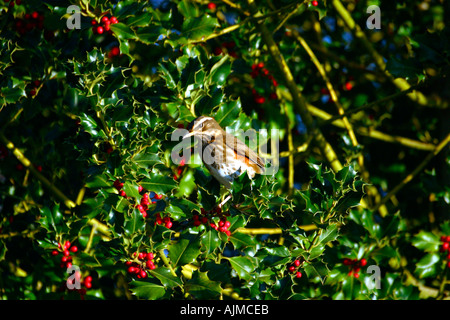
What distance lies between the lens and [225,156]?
3547mm

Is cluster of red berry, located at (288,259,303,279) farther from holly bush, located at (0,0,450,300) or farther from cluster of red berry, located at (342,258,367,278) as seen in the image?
cluster of red berry, located at (342,258,367,278)

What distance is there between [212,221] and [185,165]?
0.62 meters

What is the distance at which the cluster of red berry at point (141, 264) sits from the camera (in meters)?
2.29

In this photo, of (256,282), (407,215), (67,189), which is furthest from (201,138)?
(407,215)

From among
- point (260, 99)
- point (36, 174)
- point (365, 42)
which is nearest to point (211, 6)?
point (260, 99)

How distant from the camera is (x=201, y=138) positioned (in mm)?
3375

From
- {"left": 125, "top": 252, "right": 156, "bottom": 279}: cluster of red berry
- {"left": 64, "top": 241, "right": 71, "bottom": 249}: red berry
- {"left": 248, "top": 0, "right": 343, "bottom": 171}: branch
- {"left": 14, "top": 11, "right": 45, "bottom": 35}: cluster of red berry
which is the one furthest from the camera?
{"left": 248, "top": 0, "right": 343, "bottom": 171}: branch

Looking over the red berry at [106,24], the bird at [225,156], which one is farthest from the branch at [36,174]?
the red berry at [106,24]

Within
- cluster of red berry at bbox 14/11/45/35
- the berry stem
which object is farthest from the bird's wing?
cluster of red berry at bbox 14/11/45/35

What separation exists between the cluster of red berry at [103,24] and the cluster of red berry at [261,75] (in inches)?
50.1

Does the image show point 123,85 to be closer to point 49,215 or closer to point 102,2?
point 102,2

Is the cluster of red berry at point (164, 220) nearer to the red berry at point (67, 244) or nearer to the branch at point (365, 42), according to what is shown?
the red berry at point (67, 244)

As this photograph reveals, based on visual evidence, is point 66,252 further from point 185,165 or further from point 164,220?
point 185,165

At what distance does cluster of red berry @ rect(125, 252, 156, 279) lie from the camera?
229 cm
